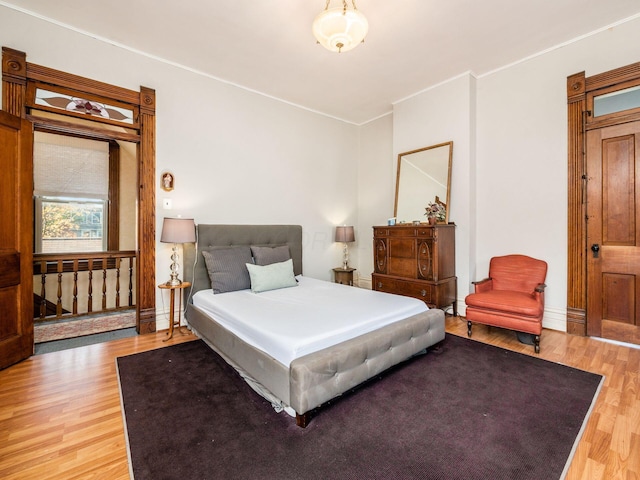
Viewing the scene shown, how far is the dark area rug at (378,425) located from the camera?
150 centimetres

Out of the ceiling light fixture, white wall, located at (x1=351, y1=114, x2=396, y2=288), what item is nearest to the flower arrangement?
white wall, located at (x1=351, y1=114, x2=396, y2=288)

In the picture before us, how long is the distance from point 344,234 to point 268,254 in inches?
65.1

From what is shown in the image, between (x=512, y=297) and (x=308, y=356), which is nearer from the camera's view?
(x=308, y=356)

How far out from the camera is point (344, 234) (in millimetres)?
5105

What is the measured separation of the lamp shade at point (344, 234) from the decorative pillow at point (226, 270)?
1924mm

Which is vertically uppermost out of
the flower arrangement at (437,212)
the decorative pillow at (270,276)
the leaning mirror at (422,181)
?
the leaning mirror at (422,181)

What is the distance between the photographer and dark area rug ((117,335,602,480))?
150 cm

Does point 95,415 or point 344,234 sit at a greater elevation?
point 344,234

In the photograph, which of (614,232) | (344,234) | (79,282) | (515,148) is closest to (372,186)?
(344,234)

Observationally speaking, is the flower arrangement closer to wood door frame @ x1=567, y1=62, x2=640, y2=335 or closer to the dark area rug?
wood door frame @ x1=567, y1=62, x2=640, y2=335

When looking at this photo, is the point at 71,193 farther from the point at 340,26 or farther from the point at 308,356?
the point at 308,356

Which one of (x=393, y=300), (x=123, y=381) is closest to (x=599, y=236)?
(x=393, y=300)

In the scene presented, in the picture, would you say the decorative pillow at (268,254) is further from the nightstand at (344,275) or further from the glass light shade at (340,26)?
the glass light shade at (340,26)

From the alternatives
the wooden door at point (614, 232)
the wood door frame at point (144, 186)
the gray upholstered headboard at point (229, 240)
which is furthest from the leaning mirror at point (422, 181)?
the wood door frame at point (144, 186)
